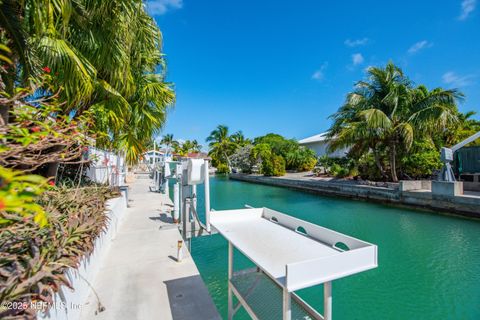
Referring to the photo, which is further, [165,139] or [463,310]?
[165,139]

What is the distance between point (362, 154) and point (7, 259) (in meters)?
15.8

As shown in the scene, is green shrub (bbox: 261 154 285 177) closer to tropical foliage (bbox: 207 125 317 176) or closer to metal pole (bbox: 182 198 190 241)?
tropical foliage (bbox: 207 125 317 176)

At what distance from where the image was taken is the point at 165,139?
53.6 metres

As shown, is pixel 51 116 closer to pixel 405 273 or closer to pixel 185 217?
pixel 185 217

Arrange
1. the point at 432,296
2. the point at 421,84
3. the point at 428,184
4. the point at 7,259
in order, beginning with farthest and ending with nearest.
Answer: the point at 421,84 → the point at 428,184 → the point at 432,296 → the point at 7,259

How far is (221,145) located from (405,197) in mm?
25263

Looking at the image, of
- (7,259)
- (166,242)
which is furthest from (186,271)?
(7,259)

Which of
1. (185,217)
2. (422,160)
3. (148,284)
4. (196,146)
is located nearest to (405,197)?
(422,160)

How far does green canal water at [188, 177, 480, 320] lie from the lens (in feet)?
11.5

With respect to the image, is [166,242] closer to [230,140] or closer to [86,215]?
[86,215]

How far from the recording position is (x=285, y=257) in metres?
1.84

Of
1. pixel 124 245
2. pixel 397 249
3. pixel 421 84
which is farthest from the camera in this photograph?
pixel 421 84

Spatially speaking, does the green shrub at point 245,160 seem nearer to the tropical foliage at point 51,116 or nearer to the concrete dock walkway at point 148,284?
the tropical foliage at point 51,116

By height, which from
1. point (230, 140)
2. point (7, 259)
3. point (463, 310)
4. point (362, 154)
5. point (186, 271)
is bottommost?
point (463, 310)
